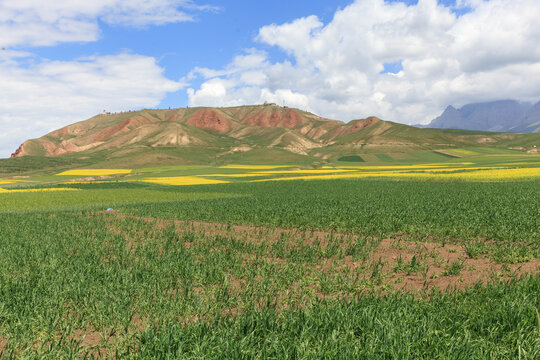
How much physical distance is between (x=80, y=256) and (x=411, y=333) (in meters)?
13.2

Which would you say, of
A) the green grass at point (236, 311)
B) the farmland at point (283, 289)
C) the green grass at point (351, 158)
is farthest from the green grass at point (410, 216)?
the green grass at point (351, 158)

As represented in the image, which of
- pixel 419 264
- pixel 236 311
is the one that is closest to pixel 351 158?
pixel 419 264

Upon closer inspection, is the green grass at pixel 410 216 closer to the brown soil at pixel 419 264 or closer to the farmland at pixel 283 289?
the farmland at pixel 283 289

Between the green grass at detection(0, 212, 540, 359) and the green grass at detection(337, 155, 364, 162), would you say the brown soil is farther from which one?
the green grass at detection(337, 155, 364, 162)

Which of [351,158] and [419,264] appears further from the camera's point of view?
[351,158]

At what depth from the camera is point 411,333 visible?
6.23m

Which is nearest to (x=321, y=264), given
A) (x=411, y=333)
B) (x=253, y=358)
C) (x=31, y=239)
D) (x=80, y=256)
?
(x=411, y=333)

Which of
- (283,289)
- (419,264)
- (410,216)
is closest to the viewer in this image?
(283,289)

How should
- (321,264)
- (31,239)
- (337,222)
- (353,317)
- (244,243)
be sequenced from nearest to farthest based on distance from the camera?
1. (353,317)
2. (321,264)
3. (244,243)
4. (31,239)
5. (337,222)

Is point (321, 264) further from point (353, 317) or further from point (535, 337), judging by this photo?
point (535, 337)

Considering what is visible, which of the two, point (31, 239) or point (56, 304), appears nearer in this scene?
point (56, 304)

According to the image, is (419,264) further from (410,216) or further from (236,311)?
(410,216)

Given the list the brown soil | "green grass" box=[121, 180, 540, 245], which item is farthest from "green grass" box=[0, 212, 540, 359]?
"green grass" box=[121, 180, 540, 245]

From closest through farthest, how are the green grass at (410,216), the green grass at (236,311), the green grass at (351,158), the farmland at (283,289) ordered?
the green grass at (236,311)
the farmland at (283,289)
the green grass at (410,216)
the green grass at (351,158)
